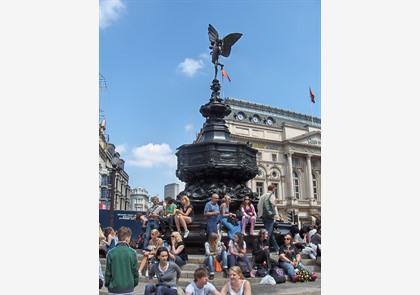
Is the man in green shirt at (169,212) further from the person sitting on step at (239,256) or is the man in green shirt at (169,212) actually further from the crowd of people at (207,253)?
the person sitting on step at (239,256)

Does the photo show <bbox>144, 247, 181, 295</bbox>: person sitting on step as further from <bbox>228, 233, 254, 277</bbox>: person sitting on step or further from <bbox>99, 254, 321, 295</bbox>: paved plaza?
<bbox>228, 233, 254, 277</bbox>: person sitting on step

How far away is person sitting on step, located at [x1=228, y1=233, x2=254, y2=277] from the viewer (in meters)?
6.88

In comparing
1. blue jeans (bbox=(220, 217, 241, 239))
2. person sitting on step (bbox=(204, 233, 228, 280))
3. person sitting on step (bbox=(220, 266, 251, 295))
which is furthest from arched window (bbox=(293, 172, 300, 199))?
person sitting on step (bbox=(220, 266, 251, 295))

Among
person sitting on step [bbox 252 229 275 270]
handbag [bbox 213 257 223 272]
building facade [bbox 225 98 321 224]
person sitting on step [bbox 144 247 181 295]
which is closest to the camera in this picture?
person sitting on step [bbox 144 247 181 295]

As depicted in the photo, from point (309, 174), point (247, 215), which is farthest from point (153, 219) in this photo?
point (309, 174)

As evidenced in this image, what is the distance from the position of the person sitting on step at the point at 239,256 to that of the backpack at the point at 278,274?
0.37 metres

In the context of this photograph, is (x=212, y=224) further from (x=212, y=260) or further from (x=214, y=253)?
(x=212, y=260)

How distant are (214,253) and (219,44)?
6677 mm

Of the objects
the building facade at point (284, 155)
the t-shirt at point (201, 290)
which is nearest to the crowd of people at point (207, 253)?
the t-shirt at point (201, 290)

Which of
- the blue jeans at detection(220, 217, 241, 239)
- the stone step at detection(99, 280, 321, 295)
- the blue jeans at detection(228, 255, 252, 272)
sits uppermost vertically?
the blue jeans at detection(220, 217, 241, 239)

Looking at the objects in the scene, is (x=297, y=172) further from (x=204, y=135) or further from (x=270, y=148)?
(x=204, y=135)

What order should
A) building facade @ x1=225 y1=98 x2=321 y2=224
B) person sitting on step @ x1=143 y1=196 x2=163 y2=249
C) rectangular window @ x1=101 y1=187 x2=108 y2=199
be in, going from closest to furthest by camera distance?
person sitting on step @ x1=143 y1=196 x2=163 y2=249
rectangular window @ x1=101 y1=187 x2=108 y2=199
building facade @ x1=225 y1=98 x2=321 y2=224

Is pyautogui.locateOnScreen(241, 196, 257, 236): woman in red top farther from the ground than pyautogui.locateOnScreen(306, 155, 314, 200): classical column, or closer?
closer

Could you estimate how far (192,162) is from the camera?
34.6 feet
